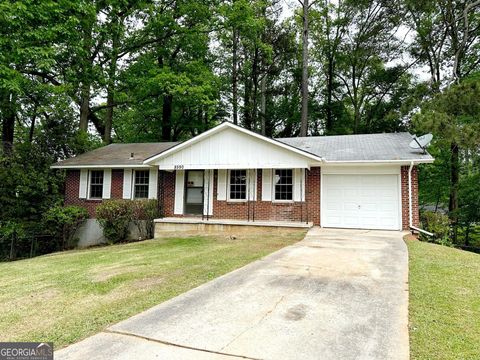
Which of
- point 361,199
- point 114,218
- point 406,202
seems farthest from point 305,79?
point 114,218

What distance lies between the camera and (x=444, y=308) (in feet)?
13.6

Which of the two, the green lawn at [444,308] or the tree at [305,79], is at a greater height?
the tree at [305,79]

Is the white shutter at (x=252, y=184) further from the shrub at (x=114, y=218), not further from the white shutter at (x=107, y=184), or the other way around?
the white shutter at (x=107, y=184)

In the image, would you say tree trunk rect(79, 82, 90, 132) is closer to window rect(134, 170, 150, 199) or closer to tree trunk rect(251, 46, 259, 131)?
window rect(134, 170, 150, 199)

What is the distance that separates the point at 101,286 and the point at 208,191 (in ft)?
26.9

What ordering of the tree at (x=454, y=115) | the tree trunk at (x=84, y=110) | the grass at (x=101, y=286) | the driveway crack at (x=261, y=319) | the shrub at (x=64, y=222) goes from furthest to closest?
the tree trunk at (x=84, y=110) < the shrub at (x=64, y=222) < the tree at (x=454, y=115) < the grass at (x=101, y=286) < the driveway crack at (x=261, y=319)

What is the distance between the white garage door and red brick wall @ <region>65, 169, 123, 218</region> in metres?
9.42

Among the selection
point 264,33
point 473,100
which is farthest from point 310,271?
point 264,33

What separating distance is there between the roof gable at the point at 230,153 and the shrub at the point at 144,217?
179 cm

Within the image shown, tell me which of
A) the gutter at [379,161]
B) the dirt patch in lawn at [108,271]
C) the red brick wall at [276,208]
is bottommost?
the dirt patch in lawn at [108,271]

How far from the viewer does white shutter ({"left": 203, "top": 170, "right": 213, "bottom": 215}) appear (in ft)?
44.2

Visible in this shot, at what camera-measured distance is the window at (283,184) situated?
1261 centimetres

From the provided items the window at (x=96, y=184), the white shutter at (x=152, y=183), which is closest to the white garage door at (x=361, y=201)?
the white shutter at (x=152, y=183)

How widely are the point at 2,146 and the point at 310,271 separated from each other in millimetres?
16459
